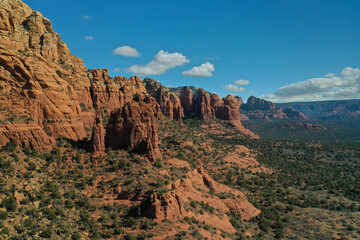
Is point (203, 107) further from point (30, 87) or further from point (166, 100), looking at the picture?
point (30, 87)

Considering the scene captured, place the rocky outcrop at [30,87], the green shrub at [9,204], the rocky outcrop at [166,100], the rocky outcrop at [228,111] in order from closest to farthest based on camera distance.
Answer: the green shrub at [9,204] → the rocky outcrop at [30,87] → the rocky outcrop at [166,100] → the rocky outcrop at [228,111]

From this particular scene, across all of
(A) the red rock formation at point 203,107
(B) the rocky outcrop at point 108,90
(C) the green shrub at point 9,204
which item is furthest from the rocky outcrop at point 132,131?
(A) the red rock formation at point 203,107

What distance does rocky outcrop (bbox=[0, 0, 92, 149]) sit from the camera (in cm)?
3338

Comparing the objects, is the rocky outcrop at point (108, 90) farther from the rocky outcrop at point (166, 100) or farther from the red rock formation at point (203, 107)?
the red rock formation at point (203, 107)

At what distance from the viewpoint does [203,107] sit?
534 feet

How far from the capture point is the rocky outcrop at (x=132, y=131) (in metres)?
46.2

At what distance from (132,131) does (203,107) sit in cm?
12111

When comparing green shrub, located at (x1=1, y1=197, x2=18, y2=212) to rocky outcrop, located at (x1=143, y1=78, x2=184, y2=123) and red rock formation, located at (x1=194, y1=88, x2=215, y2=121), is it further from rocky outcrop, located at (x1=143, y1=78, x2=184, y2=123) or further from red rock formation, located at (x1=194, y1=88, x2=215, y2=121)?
red rock formation, located at (x1=194, y1=88, x2=215, y2=121)

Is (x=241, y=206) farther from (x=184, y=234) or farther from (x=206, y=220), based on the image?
(x=184, y=234)

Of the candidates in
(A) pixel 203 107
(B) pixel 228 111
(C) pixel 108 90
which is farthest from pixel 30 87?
(B) pixel 228 111

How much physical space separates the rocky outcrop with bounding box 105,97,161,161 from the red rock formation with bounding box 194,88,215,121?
11505 cm

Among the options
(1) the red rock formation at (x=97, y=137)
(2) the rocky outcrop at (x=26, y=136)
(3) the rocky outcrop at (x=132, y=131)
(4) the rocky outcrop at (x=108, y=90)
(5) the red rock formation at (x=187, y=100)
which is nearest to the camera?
(2) the rocky outcrop at (x=26, y=136)

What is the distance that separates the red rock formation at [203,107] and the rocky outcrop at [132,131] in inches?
4530

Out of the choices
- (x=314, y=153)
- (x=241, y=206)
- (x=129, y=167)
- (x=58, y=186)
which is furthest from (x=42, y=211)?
(x=314, y=153)
